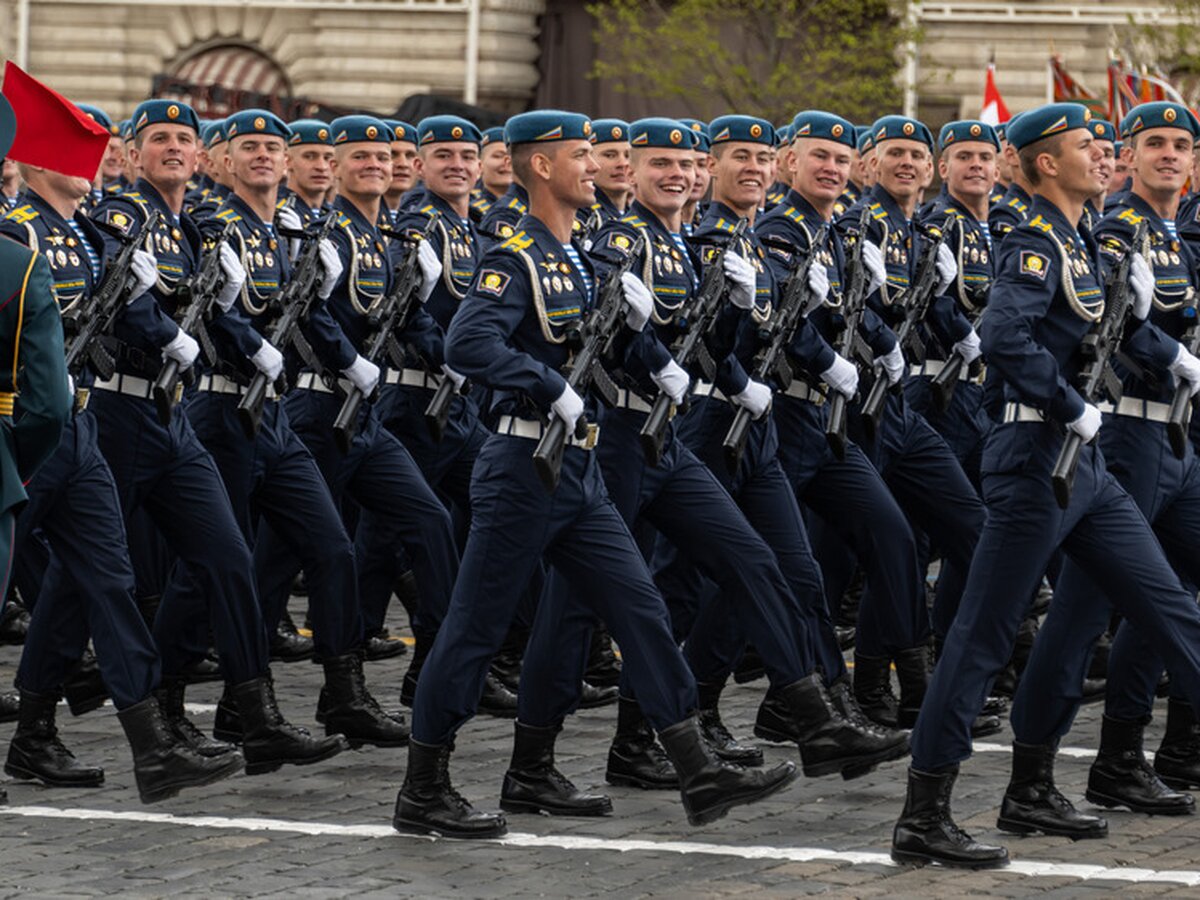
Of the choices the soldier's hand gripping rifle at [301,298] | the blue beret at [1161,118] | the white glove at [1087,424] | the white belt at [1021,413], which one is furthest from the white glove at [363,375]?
the white glove at [1087,424]

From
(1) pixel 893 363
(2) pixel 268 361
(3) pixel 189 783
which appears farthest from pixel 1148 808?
(2) pixel 268 361

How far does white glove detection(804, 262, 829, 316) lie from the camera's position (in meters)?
8.92

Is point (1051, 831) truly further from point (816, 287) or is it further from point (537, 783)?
point (816, 287)

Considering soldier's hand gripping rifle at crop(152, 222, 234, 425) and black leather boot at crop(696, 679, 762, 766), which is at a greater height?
soldier's hand gripping rifle at crop(152, 222, 234, 425)

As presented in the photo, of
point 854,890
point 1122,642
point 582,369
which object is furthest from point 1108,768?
point 582,369

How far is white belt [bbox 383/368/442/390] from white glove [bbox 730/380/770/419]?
76.1 inches

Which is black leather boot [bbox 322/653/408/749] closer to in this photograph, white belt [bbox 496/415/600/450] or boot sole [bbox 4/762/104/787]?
boot sole [bbox 4/762/104/787]

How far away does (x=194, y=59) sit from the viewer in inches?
1404

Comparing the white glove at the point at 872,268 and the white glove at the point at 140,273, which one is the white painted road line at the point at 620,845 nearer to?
the white glove at the point at 140,273

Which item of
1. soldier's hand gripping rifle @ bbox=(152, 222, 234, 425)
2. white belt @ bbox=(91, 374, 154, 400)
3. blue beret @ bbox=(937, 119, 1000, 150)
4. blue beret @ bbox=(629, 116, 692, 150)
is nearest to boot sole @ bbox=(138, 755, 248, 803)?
white belt @ bbox=(91, 374, 154, 400)

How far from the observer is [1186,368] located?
7793 mm

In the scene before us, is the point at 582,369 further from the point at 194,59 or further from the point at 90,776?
the point at 194,59

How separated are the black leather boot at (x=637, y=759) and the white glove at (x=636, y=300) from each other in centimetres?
114

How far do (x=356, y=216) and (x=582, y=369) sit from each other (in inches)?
102
